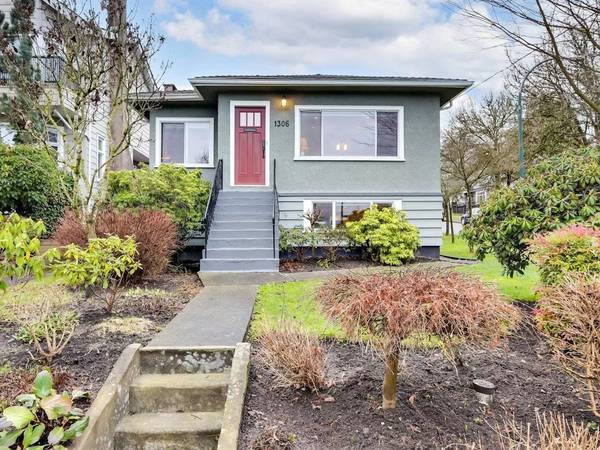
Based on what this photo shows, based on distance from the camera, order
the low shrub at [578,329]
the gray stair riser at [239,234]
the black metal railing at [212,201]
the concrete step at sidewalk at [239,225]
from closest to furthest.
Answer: the low shrub at [578,329]
the black metal railing at [212,201]
the gray stair riser at [239,234]
the concrete step at sidewalk at [239,225]

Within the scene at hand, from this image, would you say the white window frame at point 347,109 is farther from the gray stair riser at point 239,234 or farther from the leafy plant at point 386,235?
the gray stair riser at point 239,234

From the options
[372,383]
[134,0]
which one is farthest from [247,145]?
[372,383]

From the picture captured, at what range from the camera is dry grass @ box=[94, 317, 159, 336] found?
446 cm

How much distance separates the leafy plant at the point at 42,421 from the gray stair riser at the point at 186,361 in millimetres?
1023

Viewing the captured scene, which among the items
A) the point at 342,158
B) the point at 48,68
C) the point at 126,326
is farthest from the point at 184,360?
the point at 342,158

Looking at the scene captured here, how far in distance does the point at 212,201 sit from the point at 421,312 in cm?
817

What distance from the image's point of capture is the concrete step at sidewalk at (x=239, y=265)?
859cm

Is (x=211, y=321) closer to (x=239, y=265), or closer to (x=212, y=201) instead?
(x=239, y=265)

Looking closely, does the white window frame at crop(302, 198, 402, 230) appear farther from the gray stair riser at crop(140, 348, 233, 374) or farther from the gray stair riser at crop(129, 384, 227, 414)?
the gray stair riser at crop(129, 384, 227, 414)

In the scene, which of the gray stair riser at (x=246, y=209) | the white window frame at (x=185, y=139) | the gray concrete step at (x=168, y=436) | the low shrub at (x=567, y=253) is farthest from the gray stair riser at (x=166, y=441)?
the white window frame at (x=185, y=139)

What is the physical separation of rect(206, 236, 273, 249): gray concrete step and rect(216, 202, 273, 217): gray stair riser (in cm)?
121

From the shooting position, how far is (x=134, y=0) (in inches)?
305

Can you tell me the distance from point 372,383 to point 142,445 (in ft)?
6.09

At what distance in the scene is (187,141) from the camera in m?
12.2
